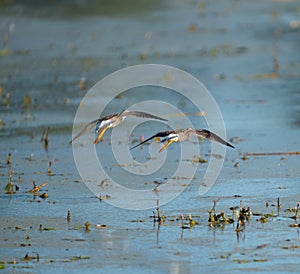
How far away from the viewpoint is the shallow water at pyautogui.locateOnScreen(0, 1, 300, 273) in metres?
5.32

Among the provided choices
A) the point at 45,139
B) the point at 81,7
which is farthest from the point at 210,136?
the point at 81,7

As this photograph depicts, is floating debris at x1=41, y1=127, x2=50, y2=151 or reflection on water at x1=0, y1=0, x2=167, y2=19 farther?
reflection on water at x1=0, y1=0, x2=167, y2=19

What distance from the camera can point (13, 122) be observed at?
365 inches

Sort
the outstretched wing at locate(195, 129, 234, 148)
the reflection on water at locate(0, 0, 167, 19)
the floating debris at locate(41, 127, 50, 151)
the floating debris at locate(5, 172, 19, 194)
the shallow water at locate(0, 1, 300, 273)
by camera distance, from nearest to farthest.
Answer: the shallow water at locate(0, 1, 300, 273)
the outstretched wing at locate(195, 129, 234, 148)
the floating debris at locate(5, 172, 19, 194)
the floating debris at locate(41, 127, 50, 151)
the reflection on water at locate(0, 0, 167, 19)

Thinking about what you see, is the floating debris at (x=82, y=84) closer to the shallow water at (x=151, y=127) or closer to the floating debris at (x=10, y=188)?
the shallow water at (x=151, y=127)

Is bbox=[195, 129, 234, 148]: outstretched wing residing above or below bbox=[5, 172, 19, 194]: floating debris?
above

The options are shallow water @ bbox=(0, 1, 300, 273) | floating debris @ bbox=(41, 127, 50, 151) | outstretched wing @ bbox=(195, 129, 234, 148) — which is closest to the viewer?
shallow water @ bbox=(0, 1, 300, 273)

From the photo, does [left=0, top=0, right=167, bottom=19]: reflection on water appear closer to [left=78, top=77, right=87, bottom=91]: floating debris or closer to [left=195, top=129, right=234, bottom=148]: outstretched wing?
[left=78, top=77, right=87, bottom=91]: floating debris

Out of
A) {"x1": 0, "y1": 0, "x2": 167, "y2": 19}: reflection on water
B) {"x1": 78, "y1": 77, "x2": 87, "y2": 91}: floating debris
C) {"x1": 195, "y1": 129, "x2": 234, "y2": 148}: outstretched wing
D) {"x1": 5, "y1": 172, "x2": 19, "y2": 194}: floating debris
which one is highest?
{"x1": 0, "y1": 0, "x2": 167, "y2": 19}: reflection on water

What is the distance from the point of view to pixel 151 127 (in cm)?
896

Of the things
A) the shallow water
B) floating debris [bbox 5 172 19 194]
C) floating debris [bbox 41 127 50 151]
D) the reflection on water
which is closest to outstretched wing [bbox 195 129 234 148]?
the shallow water

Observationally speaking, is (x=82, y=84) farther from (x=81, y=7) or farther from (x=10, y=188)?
(x=81, y=7)

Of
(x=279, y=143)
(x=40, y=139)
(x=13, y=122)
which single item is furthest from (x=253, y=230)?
(x=13, y=122)

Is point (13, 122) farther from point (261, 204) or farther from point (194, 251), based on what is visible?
point (194, 251)
